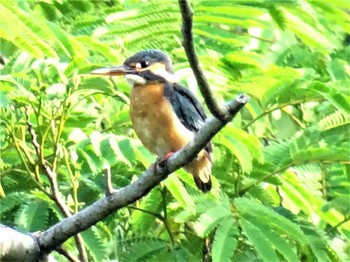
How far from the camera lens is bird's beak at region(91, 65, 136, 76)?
3969mm

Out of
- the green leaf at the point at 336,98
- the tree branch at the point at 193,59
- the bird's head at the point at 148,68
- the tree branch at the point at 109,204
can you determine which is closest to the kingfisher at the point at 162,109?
the bird's head at the point at 148,68

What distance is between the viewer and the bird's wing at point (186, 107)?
13.5 ft

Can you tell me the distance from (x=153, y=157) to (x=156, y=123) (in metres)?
0.21

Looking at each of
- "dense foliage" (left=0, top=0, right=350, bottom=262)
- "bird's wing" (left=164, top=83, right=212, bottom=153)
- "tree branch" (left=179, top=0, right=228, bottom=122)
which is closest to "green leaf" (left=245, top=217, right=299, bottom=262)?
"dense foliage" (left=0, top=0, right=350, bottom=262)

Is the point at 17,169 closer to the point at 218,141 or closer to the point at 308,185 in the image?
the point at 218,141

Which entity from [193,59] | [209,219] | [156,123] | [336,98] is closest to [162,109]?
[156,123]

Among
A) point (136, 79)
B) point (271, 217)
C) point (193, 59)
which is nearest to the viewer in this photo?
point (193, 59)

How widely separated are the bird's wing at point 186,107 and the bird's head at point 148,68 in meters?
0.08

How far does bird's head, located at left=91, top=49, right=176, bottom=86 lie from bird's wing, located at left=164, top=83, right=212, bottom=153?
3.3 inches

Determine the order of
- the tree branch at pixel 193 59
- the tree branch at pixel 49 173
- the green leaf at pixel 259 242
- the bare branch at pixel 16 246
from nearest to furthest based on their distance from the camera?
the tree branch at pixel 193 59
the bare branch at pixel 16 246
the tree branch at pixel 49 173
the green leaf at pixel 259 242

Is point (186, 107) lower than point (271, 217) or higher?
higher

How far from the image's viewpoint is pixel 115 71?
162 inches

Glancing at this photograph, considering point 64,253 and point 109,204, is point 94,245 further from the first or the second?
point 109,204

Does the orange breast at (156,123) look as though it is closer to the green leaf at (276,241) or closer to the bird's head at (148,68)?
the bird's head at (148,68)
